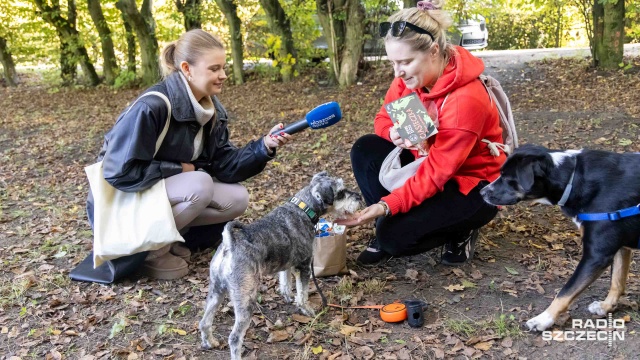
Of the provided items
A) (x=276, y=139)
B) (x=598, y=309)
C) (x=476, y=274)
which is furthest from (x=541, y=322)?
(x=276, y=139)

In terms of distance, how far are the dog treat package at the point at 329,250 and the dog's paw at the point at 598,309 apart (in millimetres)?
1892

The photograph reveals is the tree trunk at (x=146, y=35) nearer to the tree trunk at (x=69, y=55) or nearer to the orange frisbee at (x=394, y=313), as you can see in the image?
the tree trunk at (x=69, y=55)

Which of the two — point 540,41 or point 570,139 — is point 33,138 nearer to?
point 570,139

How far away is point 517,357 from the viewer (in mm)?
3297

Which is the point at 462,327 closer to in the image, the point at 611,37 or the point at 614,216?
the point at 614,216

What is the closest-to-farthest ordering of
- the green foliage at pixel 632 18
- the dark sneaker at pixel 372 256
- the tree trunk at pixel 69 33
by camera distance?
the dark sneaker at pixel 372 256, the green foliage at pixel 632 18, the tree trunk at pixel 69 33

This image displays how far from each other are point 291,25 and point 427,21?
35.8 ft

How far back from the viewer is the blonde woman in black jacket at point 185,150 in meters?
4.00

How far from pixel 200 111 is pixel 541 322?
2983mm

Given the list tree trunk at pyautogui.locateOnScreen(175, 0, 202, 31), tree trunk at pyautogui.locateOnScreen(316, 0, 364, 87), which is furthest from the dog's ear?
tree trunk at pyautogui.locateOnScreen(175, 0, 202, 31)

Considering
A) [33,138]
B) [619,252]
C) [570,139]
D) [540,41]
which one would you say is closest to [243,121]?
[33,138]

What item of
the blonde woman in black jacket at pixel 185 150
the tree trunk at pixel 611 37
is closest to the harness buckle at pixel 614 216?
the blonde woman in black jacket at pixel 185 150

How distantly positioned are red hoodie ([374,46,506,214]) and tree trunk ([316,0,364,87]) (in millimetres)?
8334

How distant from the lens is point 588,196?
3.31 m
